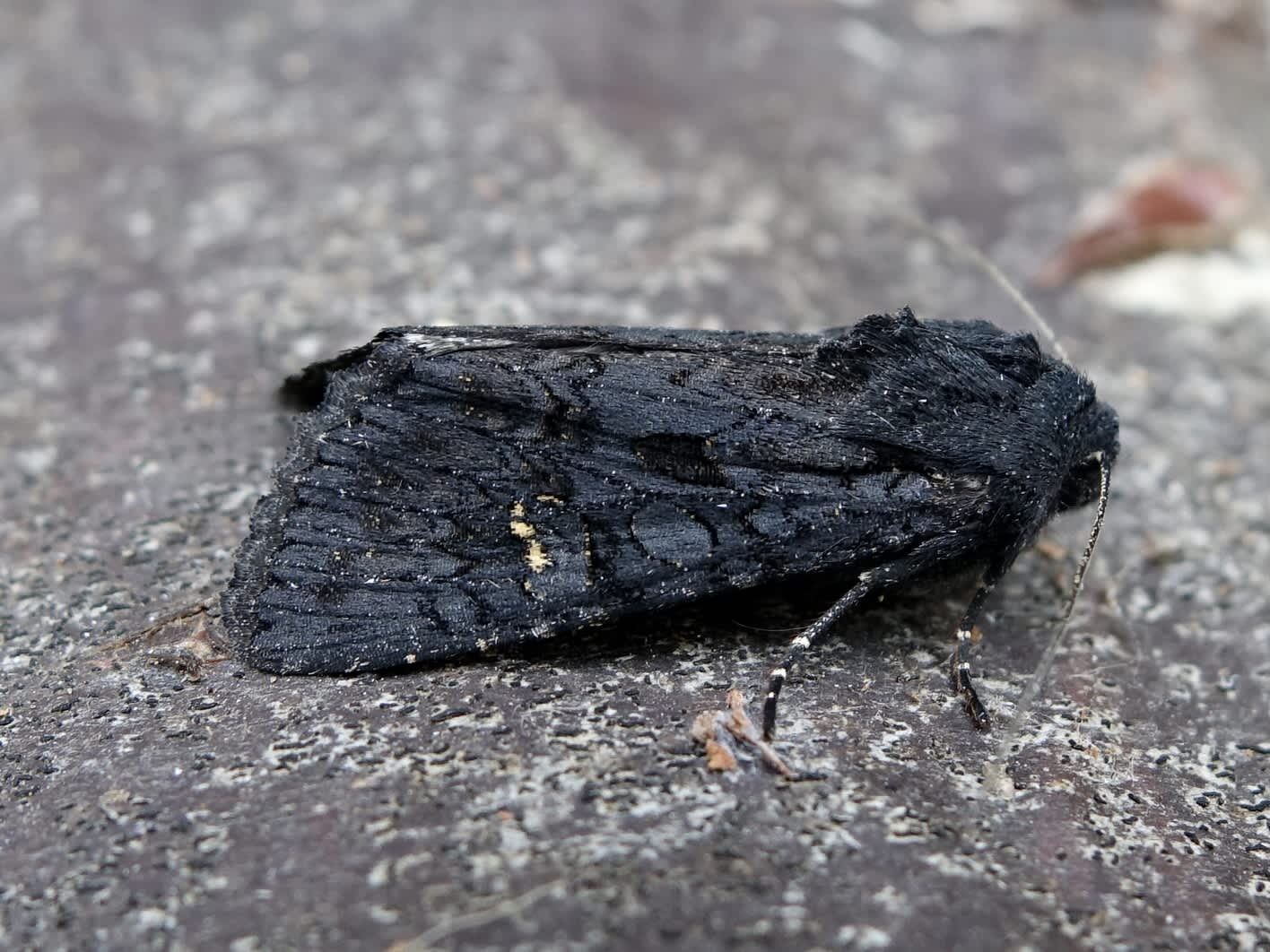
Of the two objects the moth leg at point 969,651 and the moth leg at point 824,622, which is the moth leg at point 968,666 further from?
the moth leg at point 824,622

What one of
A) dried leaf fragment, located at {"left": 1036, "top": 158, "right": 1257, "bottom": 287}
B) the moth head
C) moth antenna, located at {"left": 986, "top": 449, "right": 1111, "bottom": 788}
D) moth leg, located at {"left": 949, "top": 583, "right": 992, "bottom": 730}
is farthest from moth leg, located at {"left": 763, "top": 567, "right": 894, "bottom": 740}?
dried leaf fragment, located at {"left": 1036, "top": 158, "right": 1257, "bottom": 287}

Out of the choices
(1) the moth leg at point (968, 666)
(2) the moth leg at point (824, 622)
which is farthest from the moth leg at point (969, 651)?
(2) the moth leg at point (824, 622)

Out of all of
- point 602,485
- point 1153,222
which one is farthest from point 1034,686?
point 1153,222

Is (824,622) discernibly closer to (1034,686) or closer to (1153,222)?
(1034,686)

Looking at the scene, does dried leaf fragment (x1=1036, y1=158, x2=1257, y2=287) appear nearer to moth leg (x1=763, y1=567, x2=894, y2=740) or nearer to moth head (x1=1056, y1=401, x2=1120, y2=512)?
moth head (x1=1056, y1=401, x2=1120, y2=512)

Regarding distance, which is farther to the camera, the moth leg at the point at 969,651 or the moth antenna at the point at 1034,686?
the moth leg at the point at 969,651

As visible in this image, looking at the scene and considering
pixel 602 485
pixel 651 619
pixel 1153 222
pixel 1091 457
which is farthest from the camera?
pixel 1153 222

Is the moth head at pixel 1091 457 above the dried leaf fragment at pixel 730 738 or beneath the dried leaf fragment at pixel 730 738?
above
